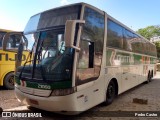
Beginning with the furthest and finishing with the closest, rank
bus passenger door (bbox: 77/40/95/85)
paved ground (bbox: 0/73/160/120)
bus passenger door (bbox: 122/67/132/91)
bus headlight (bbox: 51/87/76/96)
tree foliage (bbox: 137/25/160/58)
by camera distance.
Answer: tree foliage (bbox: 137/25/160/58)
bus passenger door (bbox: 122/67/132/91)
paved ground (bbox: 0/73/160/120)
bus passenger door (bbox: 77/40/95/85)
bus headlight (bbox: 51/87/76/96)

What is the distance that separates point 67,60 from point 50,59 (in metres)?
0.47

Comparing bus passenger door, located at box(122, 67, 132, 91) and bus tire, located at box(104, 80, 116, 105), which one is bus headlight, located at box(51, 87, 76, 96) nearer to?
bus tire, located at box(104, 80, 116, 105)

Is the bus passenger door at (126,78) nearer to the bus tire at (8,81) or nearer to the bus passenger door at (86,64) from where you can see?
the bus passenger door at (86,64)

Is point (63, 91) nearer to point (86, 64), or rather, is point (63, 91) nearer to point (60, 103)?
point (60, 103)

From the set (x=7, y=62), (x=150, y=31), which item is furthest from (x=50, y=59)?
(x=150, y=31)

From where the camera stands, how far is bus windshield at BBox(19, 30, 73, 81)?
14.0 feet

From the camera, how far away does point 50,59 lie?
4.50 m

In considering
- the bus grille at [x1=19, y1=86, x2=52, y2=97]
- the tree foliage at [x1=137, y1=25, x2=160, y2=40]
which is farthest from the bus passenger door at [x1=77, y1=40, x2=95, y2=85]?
the tree foliage at [x1=137, y1=25, x2=160, y2=40]

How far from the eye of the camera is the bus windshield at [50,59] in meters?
4.28

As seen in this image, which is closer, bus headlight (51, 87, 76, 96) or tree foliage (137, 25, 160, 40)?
bus headlight (51, 87, 76, 96)

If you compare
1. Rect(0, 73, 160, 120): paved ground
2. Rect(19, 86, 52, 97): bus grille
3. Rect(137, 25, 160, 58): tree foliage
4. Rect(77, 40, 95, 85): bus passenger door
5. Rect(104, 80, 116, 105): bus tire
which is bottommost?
Rect(0, 73, 160, 120): paved ground

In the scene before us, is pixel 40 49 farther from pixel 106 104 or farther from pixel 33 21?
pixel 106 104

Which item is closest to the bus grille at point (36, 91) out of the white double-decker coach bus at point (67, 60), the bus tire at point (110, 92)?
the white double-decker coach bus at point (67, 60)

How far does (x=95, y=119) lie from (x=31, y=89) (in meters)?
1.87
